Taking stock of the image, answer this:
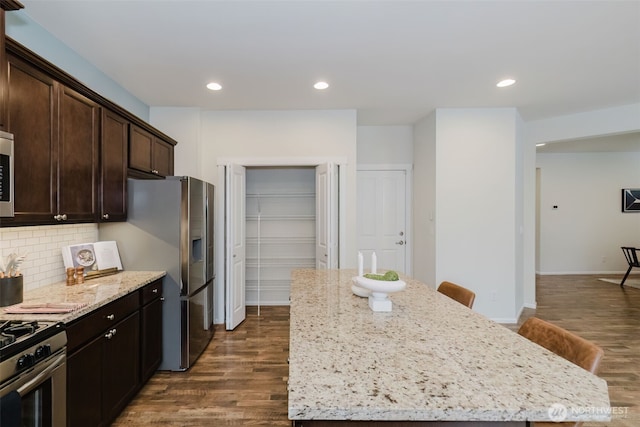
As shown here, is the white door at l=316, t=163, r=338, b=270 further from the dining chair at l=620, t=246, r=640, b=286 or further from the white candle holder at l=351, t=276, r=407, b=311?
the dining chair at l=620, t=246, r=640, b=286

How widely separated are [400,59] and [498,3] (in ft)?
2.68

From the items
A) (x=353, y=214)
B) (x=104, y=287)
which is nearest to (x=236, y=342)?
(x=104, y=287)

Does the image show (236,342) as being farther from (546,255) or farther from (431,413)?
(546,255)

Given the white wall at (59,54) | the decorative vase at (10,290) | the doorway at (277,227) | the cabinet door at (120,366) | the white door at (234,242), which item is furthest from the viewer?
the doorway at (277,227)

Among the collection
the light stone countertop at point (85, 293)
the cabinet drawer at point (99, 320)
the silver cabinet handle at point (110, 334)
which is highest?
the light stone countertop at point (85, 293)

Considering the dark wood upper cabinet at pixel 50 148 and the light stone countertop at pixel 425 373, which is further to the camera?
the dark wood upper cabinet at pixel 50 148

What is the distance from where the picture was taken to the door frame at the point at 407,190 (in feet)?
15.6

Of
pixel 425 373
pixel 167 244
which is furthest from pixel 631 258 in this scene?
pixel 167 244

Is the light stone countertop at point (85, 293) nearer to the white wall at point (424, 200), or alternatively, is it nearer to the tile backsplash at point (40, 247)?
the tile backsplash at point (40, 247)

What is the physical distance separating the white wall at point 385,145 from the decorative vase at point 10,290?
4039 mm

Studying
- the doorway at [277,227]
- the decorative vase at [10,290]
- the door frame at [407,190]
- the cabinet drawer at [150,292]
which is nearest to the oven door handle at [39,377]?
the decorative vase at [10,290]

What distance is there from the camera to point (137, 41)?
7.75 ft

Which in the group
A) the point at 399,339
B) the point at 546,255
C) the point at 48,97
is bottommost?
the point at 546,255

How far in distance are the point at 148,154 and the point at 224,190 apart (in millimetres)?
939
